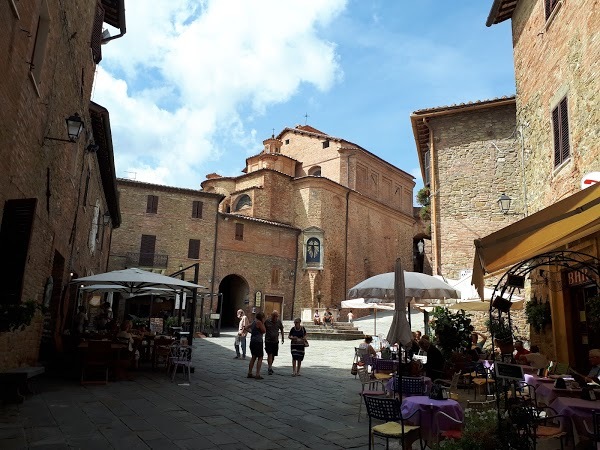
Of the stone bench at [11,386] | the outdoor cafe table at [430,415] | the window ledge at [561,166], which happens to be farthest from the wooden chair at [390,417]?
the window ledge at [561,166]

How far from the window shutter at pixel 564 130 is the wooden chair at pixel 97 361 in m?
9.94

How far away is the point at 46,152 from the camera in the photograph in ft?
26.7

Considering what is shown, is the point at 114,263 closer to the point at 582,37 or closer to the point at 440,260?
the point at 440,260

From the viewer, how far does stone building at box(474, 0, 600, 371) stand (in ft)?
20.0

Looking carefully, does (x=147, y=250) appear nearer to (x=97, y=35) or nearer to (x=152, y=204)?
(x=152, y=204)

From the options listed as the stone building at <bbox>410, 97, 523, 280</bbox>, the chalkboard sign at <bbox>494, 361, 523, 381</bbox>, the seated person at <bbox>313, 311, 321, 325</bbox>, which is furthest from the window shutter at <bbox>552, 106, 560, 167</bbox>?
the seated person at <bbox>313, 311, 321, 325</bbox>

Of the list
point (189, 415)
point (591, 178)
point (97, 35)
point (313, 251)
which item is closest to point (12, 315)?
point (189, 415)

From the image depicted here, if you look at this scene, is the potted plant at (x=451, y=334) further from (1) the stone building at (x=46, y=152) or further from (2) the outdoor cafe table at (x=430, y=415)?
(1) the stone building at (x=46, y=152)

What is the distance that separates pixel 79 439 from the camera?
5.21m

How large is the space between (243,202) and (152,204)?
9.17 metres

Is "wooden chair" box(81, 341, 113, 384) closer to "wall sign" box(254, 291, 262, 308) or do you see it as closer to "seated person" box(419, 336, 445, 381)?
"seated person" box(419, 336, 445, 381)

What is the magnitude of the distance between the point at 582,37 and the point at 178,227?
85.8 feet

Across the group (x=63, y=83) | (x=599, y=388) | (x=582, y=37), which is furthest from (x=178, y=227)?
(x=599, y=388)

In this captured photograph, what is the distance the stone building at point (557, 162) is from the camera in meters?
6.11
